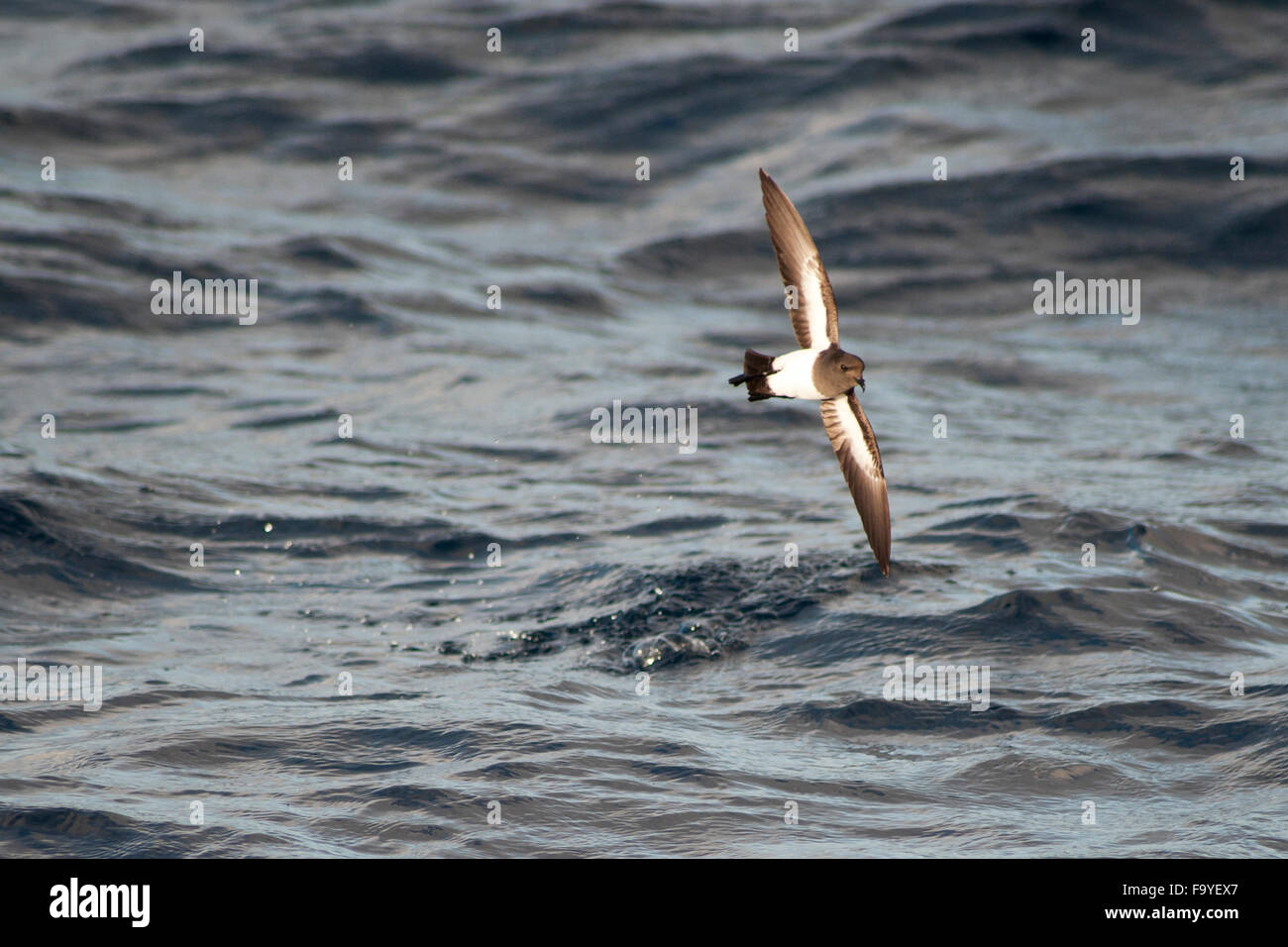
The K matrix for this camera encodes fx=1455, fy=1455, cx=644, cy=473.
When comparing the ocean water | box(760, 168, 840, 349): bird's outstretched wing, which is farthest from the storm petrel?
the ocean water

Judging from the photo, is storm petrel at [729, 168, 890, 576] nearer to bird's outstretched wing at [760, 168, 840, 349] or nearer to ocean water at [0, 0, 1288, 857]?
bird's outstretched wing at [760, 168, 840, 349]

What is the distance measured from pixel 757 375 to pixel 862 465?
994 millimetres

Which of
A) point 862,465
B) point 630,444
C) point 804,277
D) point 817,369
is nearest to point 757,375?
point 817,369

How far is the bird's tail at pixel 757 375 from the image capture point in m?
6.76

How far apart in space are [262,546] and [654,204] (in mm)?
10120

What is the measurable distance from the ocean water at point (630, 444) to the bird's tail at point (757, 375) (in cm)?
240

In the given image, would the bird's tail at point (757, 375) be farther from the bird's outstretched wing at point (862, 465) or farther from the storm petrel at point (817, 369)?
the bird's outstretched wing at point (862, 465)

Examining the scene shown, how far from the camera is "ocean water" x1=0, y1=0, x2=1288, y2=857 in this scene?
8.48 metres

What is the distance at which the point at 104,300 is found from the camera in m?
17.0

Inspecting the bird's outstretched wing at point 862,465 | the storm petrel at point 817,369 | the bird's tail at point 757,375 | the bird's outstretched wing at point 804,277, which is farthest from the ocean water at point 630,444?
the bird's outstretched wing at point 804,277

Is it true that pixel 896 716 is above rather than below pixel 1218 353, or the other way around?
below

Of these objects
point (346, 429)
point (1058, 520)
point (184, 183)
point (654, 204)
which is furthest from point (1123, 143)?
point (184, 183)

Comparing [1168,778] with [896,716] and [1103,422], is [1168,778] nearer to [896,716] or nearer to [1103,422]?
[896,716]

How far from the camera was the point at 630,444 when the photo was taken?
14.8 meters
